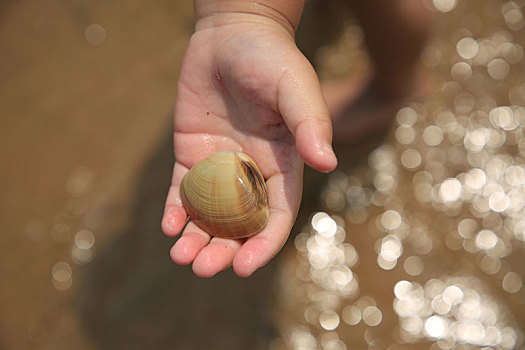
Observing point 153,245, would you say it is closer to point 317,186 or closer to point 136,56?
point 317,186

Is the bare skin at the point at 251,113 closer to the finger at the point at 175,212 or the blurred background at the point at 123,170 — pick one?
the finger at the point at 175,212

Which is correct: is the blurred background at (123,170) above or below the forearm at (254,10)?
below

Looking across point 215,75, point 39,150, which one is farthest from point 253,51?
point 39,150

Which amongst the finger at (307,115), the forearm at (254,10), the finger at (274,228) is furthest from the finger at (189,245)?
the forearm at (254,10)

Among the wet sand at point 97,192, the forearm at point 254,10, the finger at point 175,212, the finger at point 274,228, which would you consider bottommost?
the wet sand at point 97,192

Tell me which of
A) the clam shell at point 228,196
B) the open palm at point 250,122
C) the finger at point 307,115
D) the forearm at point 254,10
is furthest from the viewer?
the forearm at point 254,10

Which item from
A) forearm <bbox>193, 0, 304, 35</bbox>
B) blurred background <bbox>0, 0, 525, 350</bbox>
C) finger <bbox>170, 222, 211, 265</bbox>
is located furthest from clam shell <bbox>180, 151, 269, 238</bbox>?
blurred background <bbox>0, 0, 525, 350</bbox>


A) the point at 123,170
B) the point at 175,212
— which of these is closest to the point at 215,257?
the point at 175,212
